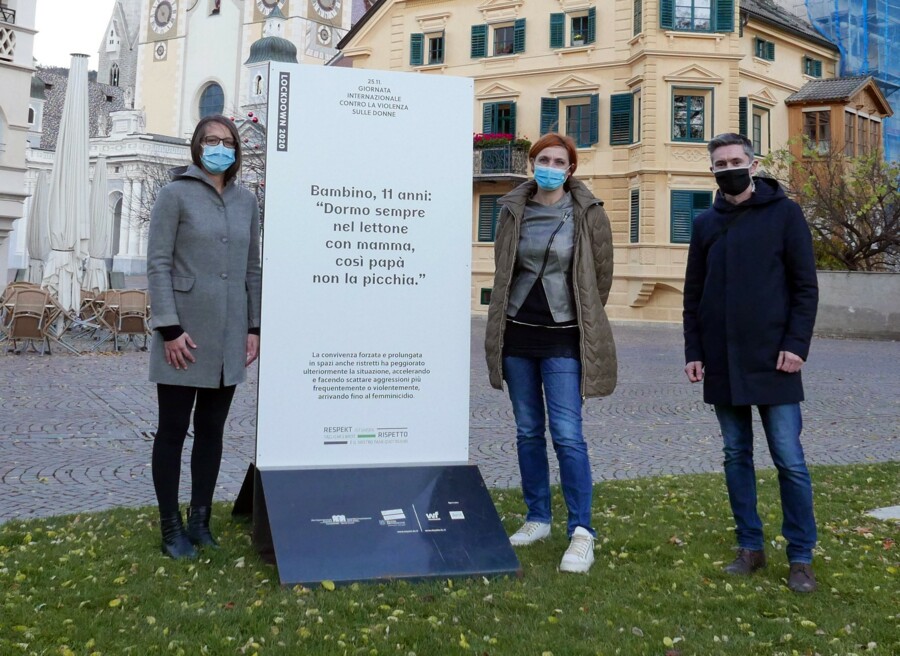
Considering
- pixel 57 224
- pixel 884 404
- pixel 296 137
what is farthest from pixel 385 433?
pixel 57 224

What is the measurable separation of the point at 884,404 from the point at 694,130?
19.5m

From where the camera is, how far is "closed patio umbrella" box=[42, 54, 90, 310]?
17828 millimetres

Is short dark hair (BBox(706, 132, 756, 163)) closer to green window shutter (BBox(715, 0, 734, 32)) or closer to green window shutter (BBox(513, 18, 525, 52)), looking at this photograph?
green window shutter (BBox(715, 0, 734, 32))

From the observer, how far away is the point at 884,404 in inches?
473

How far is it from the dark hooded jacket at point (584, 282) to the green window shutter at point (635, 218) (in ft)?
84.6

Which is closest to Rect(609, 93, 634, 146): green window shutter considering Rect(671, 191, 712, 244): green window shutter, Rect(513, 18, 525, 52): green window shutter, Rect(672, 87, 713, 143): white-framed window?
Rect(672, 87, 713, 143): white-framed window

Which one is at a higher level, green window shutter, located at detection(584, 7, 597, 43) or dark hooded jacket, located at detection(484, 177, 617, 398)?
green window shutter, located at detection(584, 7, 597, 43)

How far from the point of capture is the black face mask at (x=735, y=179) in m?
4.55

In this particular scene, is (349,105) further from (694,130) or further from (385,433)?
(694,130)

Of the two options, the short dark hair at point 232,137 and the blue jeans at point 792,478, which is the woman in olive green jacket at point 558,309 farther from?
the short dark hair at point 232,137

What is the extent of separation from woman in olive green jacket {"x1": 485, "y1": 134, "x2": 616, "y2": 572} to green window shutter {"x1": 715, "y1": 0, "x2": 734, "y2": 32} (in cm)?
2736

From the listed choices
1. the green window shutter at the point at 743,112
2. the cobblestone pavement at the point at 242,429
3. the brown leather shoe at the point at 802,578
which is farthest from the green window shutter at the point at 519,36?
the brown leather shoe at the point at 802,578

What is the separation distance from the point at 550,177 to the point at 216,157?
63.7 inches

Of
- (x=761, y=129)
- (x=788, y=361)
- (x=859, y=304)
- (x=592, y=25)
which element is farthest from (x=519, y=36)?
(x=788, y=361)
